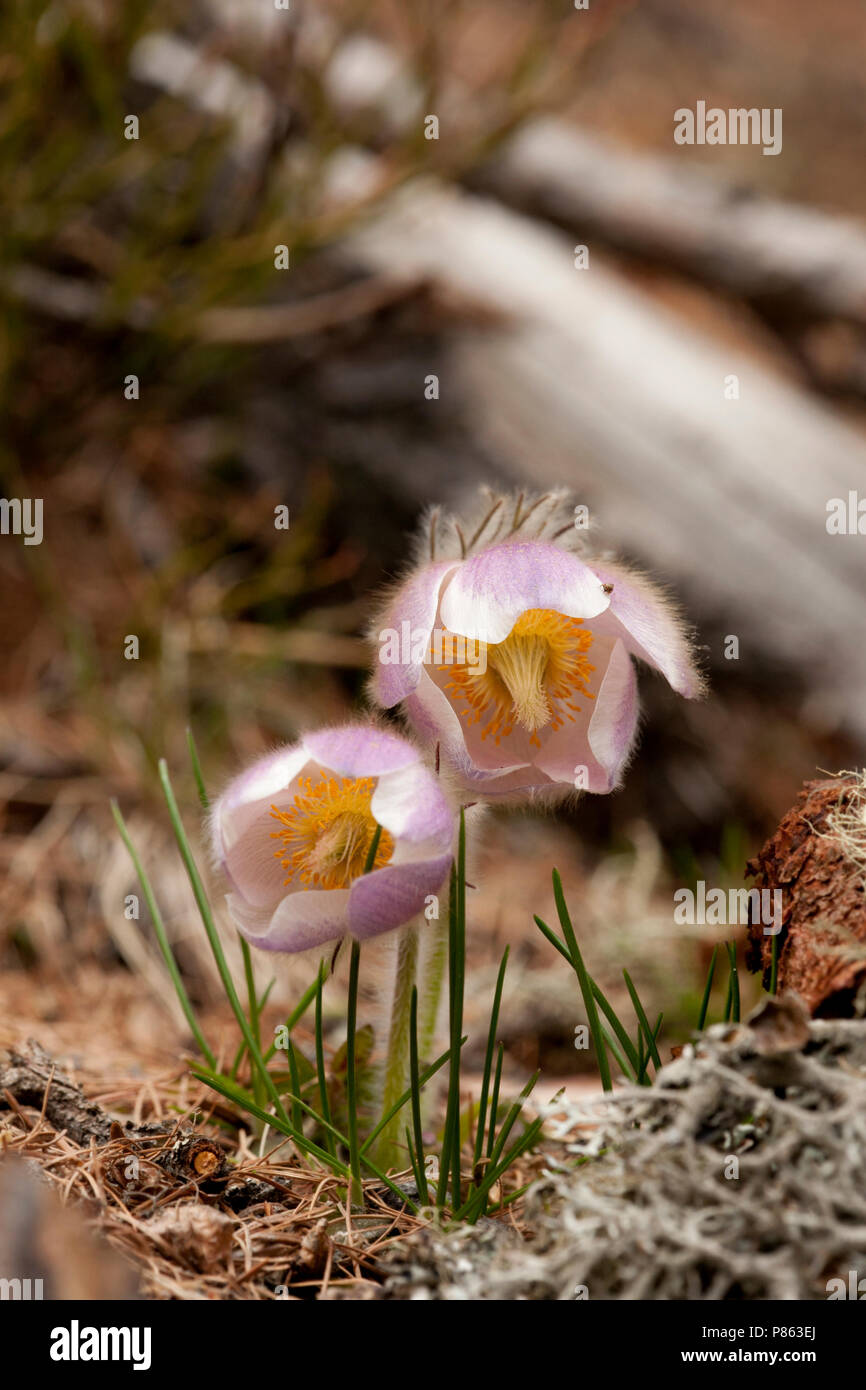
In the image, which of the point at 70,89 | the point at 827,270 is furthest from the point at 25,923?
the point at 827,270

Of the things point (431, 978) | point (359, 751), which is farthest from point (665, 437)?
point (359, 751)

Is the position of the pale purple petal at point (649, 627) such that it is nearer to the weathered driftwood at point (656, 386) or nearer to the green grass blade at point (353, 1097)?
the green grass blade at point (353, 1097)

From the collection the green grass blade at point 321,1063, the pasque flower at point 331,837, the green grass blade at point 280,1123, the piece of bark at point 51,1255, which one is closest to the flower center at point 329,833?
the pasque flower at point 331,837

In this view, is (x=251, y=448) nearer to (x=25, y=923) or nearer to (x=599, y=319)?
(x=599, y=319)

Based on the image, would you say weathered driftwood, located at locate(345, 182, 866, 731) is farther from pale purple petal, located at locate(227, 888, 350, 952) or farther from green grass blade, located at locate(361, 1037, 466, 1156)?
pale purple petal, located at locate(227, 888, 350, 952)

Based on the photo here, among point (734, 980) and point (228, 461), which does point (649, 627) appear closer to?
point (734, 980)

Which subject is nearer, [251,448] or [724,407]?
[724,407]

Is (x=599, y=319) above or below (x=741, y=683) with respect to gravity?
above
